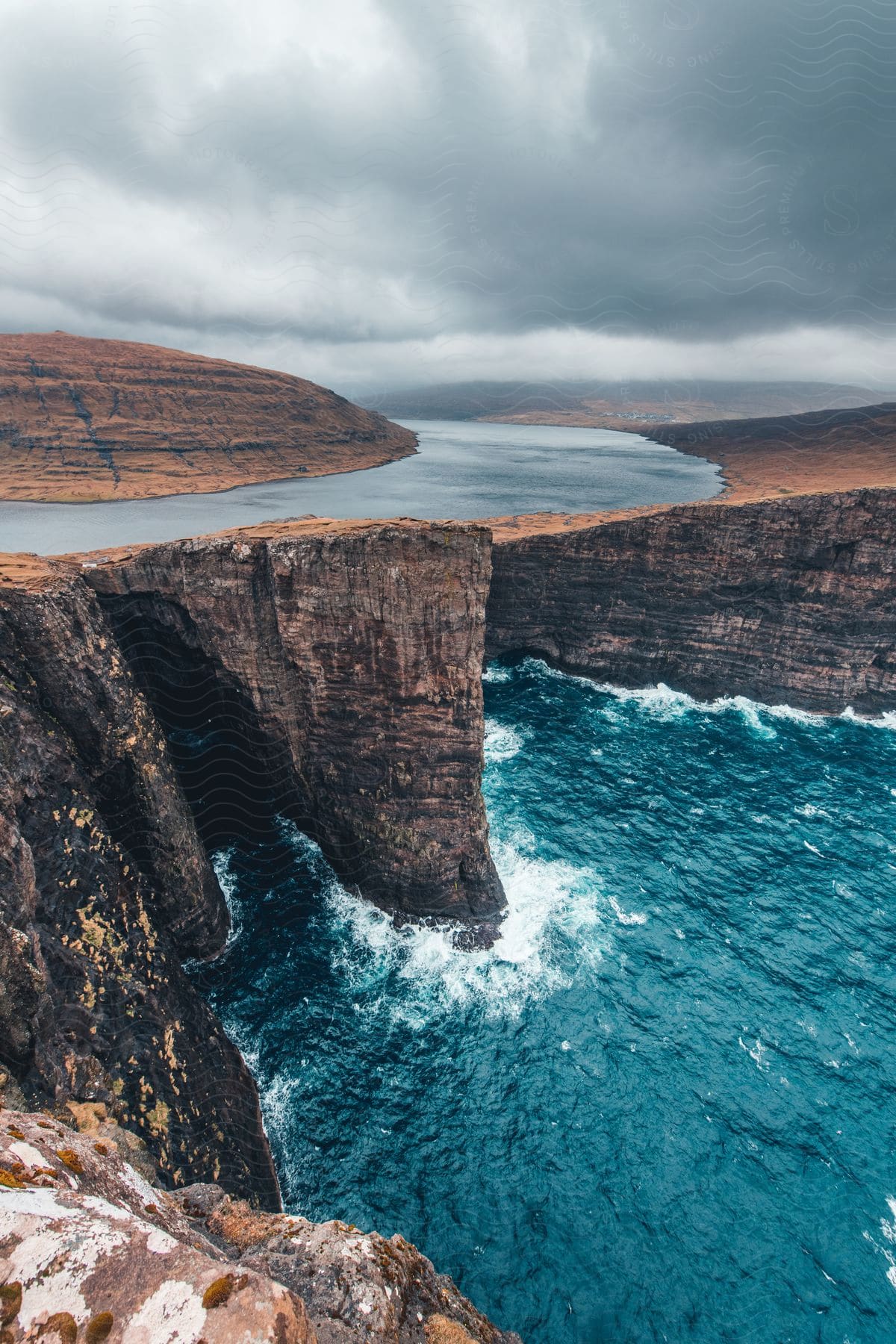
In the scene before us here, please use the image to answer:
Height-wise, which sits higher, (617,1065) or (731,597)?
(731,597)

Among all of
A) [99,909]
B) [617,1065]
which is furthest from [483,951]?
[99,909]

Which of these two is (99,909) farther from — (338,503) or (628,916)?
(338,503)

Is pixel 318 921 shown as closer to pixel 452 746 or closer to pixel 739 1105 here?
pixel 452 746

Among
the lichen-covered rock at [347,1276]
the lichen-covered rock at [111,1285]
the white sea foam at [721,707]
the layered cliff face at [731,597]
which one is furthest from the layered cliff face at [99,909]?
the layered cliff face at [731,597]

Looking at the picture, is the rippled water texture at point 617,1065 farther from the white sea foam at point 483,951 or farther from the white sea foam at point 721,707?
the white sea foam at point 721,707

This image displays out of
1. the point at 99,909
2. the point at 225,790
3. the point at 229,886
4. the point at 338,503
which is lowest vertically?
the point at 229,886

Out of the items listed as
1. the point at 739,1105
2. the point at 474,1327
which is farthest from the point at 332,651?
the point at 739,1105

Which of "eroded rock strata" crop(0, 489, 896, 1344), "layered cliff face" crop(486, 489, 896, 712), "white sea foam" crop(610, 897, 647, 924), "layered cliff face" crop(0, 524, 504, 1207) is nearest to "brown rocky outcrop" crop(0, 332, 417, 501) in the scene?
"layered cliff face" crop(486, 489, 896, 712)
